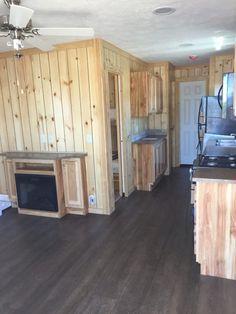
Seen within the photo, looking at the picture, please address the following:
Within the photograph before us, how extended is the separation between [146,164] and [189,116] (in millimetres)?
2256

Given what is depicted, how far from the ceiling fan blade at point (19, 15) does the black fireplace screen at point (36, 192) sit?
2276mm

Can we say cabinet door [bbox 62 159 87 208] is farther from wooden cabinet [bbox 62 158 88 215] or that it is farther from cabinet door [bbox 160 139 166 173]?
cabinet door [bbox 160 139 166 173]

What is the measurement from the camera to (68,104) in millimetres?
3809

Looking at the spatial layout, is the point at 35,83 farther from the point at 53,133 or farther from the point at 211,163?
the point at 211,163

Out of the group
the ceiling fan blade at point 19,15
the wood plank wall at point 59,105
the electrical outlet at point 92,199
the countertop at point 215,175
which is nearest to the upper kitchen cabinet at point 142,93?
the wood plank wall at point 59,105

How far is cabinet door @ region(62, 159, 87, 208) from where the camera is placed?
375 centimetres

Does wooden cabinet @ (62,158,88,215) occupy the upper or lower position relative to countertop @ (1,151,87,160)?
lower

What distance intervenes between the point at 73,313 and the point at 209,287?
1.15 metres

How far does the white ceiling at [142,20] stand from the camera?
230 centimetres

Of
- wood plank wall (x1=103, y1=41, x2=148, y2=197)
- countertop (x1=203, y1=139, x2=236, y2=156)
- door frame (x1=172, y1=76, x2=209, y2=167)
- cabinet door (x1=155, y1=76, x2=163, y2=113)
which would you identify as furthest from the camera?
door frame (x1=172, y1=76, x2=209, y2=167)

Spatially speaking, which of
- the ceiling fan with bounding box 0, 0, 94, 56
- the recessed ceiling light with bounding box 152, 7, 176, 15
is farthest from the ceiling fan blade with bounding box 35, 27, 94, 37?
the recessed ceiling light with bounding box 152, 7, 176, 15

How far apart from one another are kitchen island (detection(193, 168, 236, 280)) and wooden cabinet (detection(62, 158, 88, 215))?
1848mm

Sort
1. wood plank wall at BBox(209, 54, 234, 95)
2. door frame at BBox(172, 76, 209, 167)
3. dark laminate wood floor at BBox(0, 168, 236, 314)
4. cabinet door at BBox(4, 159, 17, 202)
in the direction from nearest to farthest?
dark laminate wood floor at BBox(0, 168, 236, 314) < cabinet door at BBox(4, 159, 17, 202) < wood plank wall at BBox(209, 54, 234, 95) < door frame at BBox(172, 76, 209, 167)

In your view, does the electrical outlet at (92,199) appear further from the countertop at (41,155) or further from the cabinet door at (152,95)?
the cabinet door at (152,95)
